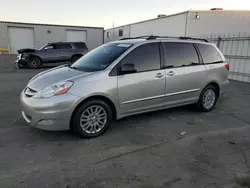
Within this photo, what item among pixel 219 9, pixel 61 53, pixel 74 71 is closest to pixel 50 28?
pixel 61 53

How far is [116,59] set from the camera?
12.3 feet

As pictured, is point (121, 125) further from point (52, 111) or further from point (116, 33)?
point (116, 33)

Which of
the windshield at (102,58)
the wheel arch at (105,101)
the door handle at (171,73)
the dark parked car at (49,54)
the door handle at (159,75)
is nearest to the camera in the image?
the wheel arch at (105,101)

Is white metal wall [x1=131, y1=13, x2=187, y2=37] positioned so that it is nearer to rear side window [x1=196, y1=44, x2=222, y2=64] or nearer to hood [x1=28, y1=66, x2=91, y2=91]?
rear side window [x1=196, y1=44, x2=222, y2=64]

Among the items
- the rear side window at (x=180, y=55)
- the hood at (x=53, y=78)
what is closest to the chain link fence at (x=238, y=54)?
the rear side window at (x=180, y=55)

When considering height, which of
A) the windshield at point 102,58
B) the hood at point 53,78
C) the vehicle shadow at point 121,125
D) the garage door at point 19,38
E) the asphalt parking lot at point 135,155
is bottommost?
the asphalt parking lot at point 135,155

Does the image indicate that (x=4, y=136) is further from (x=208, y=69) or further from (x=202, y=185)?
(x=208, y=69)

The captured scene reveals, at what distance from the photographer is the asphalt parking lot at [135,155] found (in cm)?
253

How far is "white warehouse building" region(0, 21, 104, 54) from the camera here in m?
25.7

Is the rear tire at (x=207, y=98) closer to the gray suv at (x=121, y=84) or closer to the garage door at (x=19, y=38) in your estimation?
the gray suv at (x=121, y=84)

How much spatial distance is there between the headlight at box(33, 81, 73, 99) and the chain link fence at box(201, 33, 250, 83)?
26.9ft

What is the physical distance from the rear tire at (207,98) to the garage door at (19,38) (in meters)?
27.2

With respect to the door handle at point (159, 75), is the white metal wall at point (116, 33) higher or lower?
higher

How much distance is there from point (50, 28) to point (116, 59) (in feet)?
89.1
